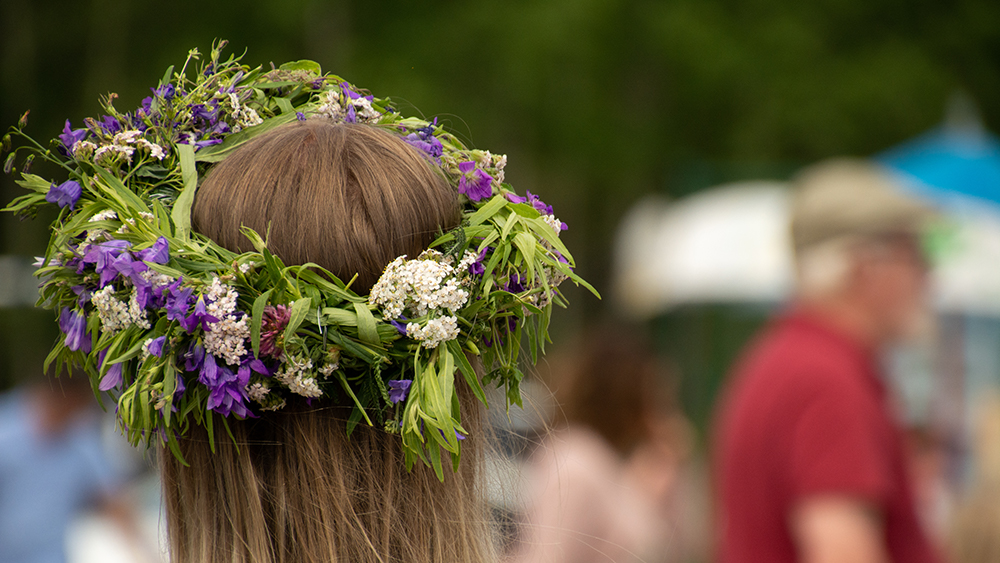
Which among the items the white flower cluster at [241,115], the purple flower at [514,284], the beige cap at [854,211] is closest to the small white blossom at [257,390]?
the purple flower at [514,284]

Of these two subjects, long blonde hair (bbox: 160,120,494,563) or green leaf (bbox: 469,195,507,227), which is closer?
long blonde hair (bbox: 160,120,494,563)

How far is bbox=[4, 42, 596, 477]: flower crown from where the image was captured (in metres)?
1.17

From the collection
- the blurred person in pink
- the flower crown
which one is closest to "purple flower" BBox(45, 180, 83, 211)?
the flower crown

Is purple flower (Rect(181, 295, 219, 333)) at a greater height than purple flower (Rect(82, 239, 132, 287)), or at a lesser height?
lesser

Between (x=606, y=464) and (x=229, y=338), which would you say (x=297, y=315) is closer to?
(x=229, y=338)

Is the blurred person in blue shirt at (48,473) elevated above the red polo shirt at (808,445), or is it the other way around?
the red polo shirt at (808,445)

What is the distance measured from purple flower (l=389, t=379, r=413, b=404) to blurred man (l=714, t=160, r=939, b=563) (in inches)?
64.1

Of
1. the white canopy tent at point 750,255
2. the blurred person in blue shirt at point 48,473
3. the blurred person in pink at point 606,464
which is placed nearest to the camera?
the blurred person in pink at point 606,464

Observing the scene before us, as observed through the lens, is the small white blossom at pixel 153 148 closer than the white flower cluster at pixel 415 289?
No

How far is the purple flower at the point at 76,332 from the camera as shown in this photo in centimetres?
127

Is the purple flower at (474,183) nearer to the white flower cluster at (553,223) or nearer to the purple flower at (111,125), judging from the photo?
the white flower cluster at (553,223)

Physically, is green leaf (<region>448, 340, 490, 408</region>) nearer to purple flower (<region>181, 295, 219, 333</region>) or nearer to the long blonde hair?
the long blonde hair

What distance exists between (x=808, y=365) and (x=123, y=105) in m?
10.4

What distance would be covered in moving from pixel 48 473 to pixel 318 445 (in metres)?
3.89
